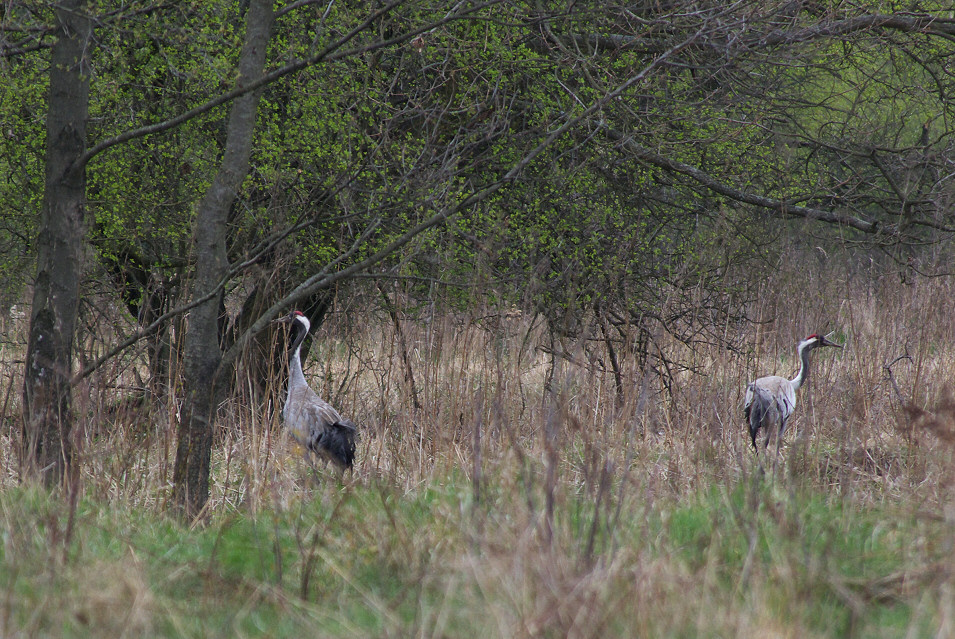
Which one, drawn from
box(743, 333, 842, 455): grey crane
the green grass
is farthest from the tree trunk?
box(743, 333, 842, 455): grey crane

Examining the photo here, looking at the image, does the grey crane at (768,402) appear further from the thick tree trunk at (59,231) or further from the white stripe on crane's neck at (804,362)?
the thick tree trunk at (59,231)

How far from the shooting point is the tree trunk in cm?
429

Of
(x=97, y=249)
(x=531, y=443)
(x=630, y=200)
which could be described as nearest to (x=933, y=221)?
(x=630, y=200)

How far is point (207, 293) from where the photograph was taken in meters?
4.27

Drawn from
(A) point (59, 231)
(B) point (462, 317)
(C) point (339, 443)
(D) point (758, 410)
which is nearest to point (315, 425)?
(C) point (339, 443)

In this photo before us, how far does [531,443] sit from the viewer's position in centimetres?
603

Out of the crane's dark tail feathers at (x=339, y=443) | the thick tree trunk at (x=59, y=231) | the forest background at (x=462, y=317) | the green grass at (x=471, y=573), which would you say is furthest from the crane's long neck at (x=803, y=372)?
the thick tree trunk at (x=59, y=231)

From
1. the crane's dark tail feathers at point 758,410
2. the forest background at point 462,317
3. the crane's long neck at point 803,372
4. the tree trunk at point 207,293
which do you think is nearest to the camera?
the forest background at point 462,317

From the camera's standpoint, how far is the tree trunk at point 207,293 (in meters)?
4.29

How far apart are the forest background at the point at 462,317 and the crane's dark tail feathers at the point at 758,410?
0.27 meters

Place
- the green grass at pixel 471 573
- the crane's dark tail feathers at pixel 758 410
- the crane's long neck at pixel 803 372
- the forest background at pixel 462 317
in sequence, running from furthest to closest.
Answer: the crane's long neck at pixel 803 372, the crane's dark tail feathers at pixel 758 410, the forest background at pixel 462 317, the green grass at pixel 471 573

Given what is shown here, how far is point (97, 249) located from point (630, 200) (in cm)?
404

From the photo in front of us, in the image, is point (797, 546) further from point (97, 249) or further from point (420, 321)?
point (97, 249)

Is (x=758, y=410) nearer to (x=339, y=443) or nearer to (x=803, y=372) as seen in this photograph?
(x=803, y=372)
